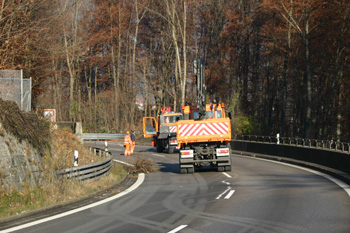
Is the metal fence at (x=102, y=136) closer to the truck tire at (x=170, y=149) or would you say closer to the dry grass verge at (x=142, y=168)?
the truck tire at (x=170, y=149)

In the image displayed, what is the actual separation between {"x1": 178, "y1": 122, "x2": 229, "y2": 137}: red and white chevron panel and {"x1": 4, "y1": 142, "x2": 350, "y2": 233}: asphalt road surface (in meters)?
2.57

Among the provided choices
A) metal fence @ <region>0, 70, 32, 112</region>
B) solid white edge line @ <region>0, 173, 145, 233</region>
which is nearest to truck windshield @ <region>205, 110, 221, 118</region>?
solid white edge line @ <region>0, 173, 145, 233</region>

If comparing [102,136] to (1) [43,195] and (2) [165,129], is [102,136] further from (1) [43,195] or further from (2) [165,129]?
(1) [43,195]

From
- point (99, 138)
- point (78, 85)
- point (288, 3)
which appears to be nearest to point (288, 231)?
point (288, 3)

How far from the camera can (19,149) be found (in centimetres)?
1369

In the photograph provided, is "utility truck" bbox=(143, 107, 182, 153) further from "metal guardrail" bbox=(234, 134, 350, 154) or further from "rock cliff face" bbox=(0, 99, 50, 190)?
"rock cliff face" bbox=(0, 99, 50, 190)

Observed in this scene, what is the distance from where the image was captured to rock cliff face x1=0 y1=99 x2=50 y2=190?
12.5 metres

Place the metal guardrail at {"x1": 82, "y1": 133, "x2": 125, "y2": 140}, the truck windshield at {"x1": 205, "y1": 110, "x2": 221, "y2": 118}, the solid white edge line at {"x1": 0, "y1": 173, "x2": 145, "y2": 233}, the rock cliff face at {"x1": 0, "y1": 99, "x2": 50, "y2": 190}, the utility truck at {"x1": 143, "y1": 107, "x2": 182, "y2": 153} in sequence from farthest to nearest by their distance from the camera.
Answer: the metal guardrail at {"x1": 82, "y1": 133, "x2": 125, "y2": 140} < the utility truck at {"x1": 143, "y1": 107, "x2": 182, "y2": 153} < the truck windshield at {"x1": 205, "y1": 110, "x2": 221, "y2": 118} < the rock cliff face at {"x1": 0, "y1": 99, "x2": 50, "y2": 190} < the solid white edge line at {"x1": 0, "y1": 173, "x2": 145, "y2": 233}

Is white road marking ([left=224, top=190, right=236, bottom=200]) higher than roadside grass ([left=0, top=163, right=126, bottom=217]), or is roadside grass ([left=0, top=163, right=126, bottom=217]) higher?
roadside grass ([left=0, top=163, right=126, bottom=217])

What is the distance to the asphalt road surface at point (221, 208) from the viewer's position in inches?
372

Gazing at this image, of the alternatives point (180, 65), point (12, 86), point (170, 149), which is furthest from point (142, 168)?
point (180, 65)

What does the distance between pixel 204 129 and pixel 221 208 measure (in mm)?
9233

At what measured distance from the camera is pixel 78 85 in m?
61.4

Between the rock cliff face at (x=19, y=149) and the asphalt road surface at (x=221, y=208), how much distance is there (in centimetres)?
229
